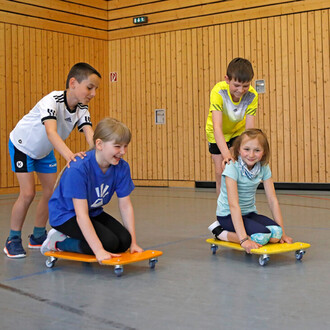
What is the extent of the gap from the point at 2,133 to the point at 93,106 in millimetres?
1974

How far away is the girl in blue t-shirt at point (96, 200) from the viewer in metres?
2.63

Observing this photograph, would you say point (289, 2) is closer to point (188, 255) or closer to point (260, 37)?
point (260, 37)

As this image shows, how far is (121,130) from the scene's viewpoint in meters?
2.63

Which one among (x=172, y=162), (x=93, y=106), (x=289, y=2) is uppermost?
(x=289, y=2)

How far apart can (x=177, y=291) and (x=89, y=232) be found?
23.2 inches

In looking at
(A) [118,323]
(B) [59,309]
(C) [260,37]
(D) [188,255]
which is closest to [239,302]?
(A) [118,323]

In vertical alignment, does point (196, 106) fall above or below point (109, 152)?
above

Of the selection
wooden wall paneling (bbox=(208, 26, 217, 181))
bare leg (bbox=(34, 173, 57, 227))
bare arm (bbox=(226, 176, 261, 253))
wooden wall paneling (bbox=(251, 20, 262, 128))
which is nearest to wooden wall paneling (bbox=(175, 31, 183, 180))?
wooden wall paneling (bbox=(208, 26, 217, 181))

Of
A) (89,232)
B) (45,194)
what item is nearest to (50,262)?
(89,232)

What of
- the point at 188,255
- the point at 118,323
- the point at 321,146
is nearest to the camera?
the point at 118,323

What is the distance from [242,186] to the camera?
3.05 m

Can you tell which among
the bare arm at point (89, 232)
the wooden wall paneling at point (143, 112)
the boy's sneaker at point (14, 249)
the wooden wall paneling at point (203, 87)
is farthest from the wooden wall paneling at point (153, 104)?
the bare arm at point (89, 232)

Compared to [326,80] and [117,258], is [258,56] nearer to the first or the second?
[326,80]

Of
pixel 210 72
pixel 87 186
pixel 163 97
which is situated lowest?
pixel 87 186
